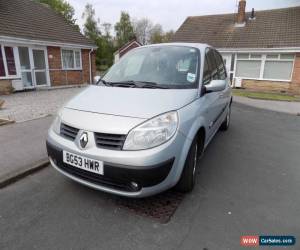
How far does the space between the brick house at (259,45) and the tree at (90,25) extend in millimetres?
21128

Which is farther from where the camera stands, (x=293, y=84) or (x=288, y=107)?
(x=293, y=84)

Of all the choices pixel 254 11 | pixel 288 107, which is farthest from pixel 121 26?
pixel 288 107

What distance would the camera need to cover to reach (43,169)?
341cm

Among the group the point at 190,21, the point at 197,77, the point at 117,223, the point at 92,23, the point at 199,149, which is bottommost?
the point at 117,223

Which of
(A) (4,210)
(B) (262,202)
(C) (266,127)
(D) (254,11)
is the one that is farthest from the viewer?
(D) (254,11)

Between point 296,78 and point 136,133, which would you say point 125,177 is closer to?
point 136,133

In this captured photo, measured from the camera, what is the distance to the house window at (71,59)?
43.8 feet

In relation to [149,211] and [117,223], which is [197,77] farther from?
[117,223]

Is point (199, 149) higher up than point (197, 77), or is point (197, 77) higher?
point (197, 77)

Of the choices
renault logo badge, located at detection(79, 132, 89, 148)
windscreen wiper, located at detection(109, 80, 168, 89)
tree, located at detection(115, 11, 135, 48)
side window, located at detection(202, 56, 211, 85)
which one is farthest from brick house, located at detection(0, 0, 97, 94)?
tree, located at detection(115, 11, 135, 48)

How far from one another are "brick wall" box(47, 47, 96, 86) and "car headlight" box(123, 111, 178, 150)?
11951 millimetres

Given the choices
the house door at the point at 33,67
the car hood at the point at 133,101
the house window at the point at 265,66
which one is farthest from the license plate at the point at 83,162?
the house window at the point at 265,66

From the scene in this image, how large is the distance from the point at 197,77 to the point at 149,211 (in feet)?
5.82

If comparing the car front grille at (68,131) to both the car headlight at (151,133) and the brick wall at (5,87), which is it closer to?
the car headlight at (151,133)
